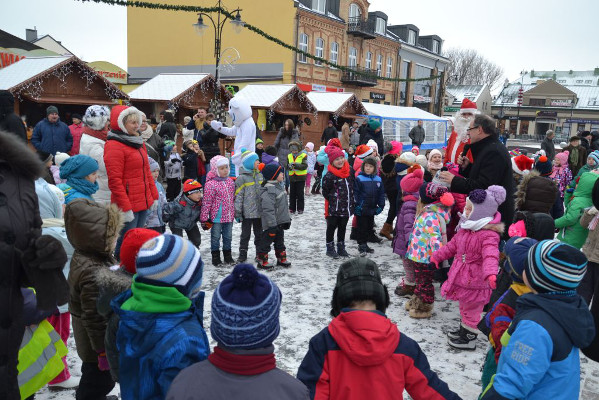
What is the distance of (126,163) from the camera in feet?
15.2

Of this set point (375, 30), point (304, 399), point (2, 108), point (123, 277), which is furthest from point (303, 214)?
point (375, 30)

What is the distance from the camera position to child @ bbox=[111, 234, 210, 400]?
1794 mm

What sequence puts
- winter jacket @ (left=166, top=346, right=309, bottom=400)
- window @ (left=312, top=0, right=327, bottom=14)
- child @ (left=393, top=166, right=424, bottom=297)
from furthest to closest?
window @ (left=312, top=0, right=327, bottom=14) < child @ (left=393, top=166, right=424, bottom=297) < winter jacket @ (left=166, top=346, right=309, bottom=400)

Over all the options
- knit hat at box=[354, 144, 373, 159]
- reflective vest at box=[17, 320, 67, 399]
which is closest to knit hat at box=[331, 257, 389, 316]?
reflective vest at box=[17, 320, 67, 399]

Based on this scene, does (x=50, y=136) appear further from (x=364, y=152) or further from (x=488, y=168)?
(x=488, y=168)

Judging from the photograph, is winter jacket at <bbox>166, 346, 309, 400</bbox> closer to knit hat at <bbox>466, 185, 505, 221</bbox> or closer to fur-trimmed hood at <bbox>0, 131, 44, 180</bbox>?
fur-trimmed hood at <bbox>0, 131, 44, 180</bbox>

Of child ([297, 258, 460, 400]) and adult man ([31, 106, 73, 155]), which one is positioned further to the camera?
adult man ([31, 106, 73, 155])

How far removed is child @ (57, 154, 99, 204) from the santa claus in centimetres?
398

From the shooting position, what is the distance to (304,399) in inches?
62.2

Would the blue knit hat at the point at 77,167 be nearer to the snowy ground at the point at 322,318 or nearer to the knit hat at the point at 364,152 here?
the snowy ground at the point at 322,318

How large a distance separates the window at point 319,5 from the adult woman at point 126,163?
26533 mm

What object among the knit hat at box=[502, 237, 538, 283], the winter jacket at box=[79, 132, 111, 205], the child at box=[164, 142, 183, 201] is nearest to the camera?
the knit hat at box=[502, 237, 538, 283]

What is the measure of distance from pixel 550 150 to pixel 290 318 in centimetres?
1184

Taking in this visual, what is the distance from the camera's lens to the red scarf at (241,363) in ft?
5.03
